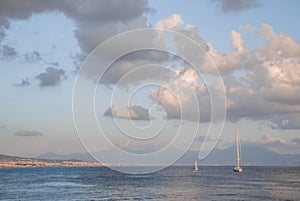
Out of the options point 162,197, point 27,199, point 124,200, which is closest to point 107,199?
A: point 124,200

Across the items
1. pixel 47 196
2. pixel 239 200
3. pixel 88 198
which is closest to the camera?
pixel 239 200

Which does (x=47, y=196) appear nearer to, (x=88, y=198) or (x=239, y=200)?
(x=88, y=198)

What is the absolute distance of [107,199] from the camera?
90688 mm

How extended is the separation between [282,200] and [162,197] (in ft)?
79.6

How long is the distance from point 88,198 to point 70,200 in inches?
179

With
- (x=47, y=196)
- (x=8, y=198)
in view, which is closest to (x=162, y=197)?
(x=47, y=196)

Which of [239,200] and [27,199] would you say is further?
[27,199]

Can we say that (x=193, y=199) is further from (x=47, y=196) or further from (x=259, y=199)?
(x=47, y=196)

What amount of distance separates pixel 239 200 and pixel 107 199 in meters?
26.2

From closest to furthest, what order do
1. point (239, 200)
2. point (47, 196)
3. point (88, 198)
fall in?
point (239, 200)
point (88, 198)
point (47, 196)

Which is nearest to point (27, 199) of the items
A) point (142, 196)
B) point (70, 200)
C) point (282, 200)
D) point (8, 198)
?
point (8, 198)

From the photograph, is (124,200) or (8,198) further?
(8,198)

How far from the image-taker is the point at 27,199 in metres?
95.1

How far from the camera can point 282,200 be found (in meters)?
89.0
